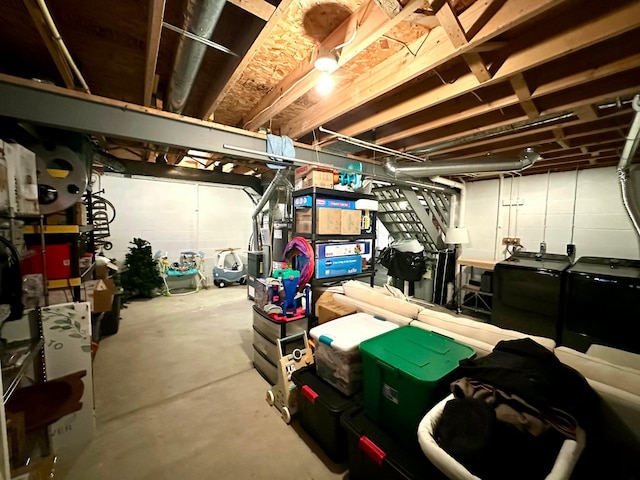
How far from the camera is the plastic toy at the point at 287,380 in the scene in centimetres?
185

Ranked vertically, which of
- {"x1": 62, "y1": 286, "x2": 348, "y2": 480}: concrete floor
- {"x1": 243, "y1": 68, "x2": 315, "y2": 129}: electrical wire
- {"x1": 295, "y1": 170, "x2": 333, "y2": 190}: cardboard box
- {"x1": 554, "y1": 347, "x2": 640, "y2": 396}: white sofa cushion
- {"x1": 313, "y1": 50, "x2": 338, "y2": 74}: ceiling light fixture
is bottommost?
{"x1": 62, "y1": 286, "x2": 348, "y2": 480}: concrete floor

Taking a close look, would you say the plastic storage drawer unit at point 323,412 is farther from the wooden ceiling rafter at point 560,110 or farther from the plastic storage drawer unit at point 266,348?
the wooden ceiling rafter at point 560,110

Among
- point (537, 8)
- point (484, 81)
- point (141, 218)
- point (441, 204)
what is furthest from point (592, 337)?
point (141, 218)

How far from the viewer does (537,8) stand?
3.38 ft

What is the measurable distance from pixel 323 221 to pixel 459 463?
206 centimetres

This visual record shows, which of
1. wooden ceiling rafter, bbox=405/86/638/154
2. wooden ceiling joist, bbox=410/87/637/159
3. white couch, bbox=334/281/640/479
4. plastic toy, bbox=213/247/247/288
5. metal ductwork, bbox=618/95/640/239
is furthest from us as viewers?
plastic toy, bbox=213/247/247/288

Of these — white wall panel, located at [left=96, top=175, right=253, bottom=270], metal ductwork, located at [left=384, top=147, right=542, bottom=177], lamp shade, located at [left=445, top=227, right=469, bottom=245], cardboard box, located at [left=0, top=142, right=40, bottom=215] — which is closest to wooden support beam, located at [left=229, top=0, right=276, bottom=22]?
cardboard box, located at [left=0, top=142, right=40, bottom=215]

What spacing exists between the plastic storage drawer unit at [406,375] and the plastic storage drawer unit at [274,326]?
3.29ft

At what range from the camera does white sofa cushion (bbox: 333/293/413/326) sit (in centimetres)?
167

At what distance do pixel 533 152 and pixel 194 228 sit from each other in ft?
19.8

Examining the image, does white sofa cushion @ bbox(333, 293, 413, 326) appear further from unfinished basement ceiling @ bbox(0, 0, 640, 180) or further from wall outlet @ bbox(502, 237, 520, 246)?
wall outlet @ bbox(502, 237, 520, 246)

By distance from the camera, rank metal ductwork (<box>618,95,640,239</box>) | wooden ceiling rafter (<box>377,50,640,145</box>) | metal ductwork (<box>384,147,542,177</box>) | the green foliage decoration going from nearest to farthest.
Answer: wooden ceiling rafter (<box>377,50,640,145</box>), metal ductwork (<box>618,95,640,239</box>), metal ductwork (<box>384,147,542,177</box>), the green foliage decoration

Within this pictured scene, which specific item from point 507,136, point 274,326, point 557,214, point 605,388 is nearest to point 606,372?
point 605,388

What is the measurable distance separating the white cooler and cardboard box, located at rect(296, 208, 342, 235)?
1097 mm
